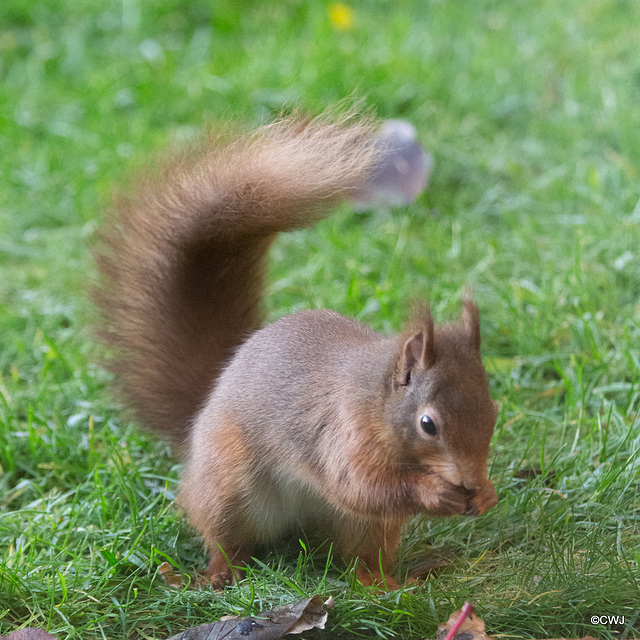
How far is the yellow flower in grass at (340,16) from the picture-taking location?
480 cm

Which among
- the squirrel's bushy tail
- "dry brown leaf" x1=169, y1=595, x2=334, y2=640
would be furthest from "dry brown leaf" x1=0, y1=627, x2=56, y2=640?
the squirrel's bushy tail

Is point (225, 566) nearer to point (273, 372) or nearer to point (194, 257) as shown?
point (273, 372)

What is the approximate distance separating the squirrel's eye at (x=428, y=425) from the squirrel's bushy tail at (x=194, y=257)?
567 mm

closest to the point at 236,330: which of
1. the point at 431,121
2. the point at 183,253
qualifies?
the point at 183,253

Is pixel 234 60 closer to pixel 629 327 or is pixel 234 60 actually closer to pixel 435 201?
pixel 435 201

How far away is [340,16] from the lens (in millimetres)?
4895

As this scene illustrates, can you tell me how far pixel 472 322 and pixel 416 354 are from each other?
128mm

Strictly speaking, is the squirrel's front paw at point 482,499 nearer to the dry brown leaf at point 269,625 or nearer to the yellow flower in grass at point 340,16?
the dry brown leaf at point 269,625

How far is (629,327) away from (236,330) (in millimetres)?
1160

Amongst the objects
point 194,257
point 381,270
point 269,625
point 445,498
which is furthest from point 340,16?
point 269,625

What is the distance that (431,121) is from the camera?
397 cm

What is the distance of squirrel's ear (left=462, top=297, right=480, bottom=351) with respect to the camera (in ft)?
5.19

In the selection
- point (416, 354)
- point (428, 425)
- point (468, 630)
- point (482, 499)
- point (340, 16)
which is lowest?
point (468, 630)

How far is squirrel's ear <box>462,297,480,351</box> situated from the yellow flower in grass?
3.51 meters
